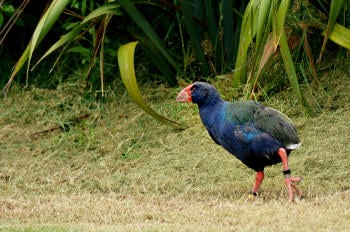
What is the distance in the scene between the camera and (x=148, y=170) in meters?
7.73

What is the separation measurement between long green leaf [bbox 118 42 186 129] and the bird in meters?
1.12

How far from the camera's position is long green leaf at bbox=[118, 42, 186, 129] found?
7699 mm

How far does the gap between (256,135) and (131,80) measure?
1677 millimetres

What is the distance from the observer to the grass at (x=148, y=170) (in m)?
5.82

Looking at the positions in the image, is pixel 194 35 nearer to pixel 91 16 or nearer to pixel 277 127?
pixel 91 16

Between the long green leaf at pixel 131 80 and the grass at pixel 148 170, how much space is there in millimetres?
362

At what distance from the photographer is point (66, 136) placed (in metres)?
8.54

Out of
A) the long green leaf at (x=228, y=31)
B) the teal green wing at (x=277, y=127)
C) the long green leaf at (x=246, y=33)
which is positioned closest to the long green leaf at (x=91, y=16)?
the long green leaf at (x=228, y=31)

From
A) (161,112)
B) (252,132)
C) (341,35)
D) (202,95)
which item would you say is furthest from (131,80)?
(341,35)

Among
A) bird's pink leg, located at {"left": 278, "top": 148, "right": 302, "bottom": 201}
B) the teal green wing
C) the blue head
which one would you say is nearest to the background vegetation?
bird's pink leg, located at {"left": 278, "top": 148, "right": 302, "bottom": 201}

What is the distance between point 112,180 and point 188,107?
130 cm

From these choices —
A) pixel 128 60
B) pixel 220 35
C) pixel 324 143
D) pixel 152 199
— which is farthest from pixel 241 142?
pixel 220 35

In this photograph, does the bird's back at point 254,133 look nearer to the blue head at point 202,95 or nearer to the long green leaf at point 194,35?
the blue head at point 202,95

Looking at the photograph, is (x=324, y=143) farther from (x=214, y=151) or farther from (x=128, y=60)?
(x=128, y=60)
